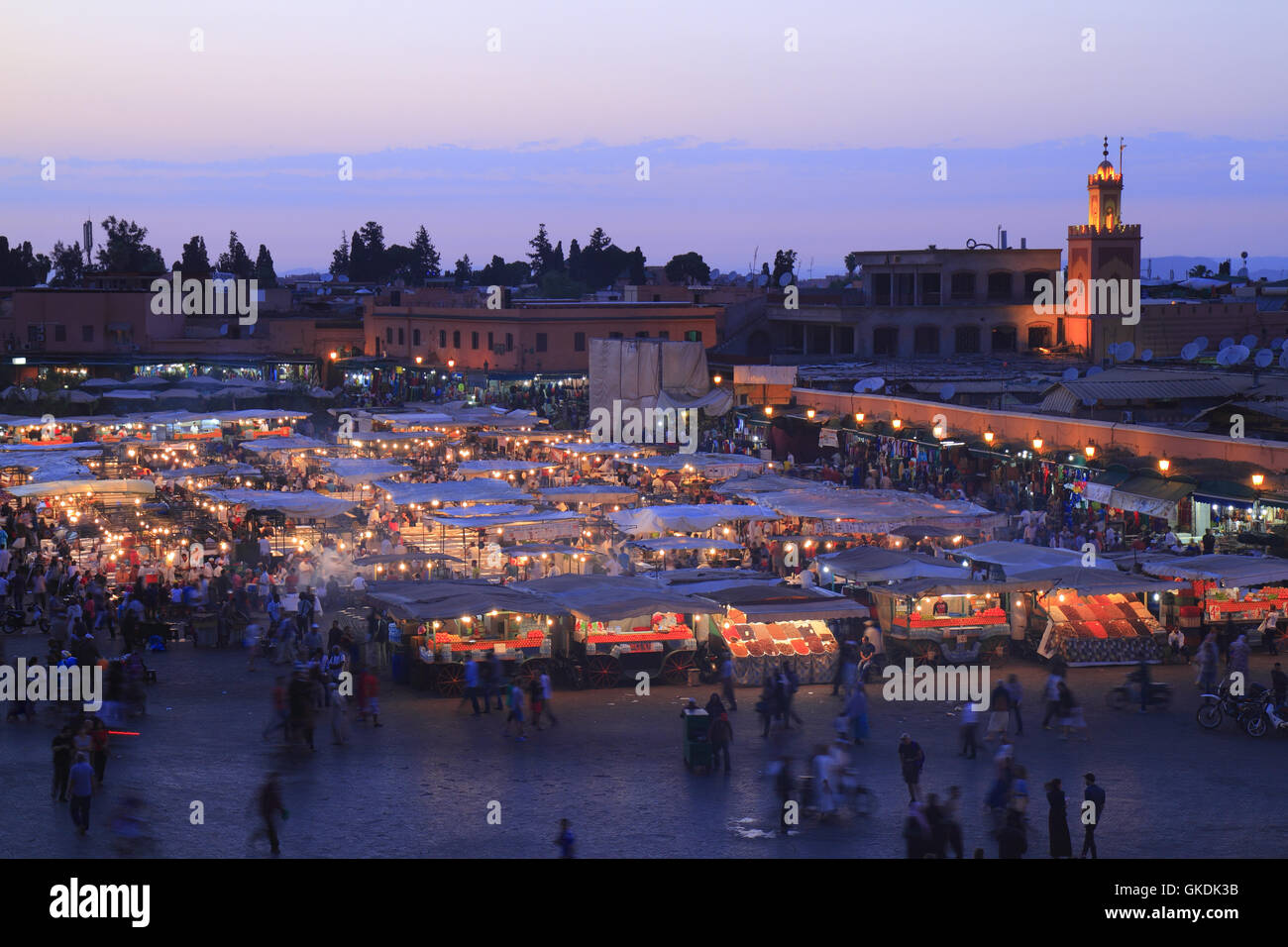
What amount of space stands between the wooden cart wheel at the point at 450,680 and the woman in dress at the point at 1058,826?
27.0 feet

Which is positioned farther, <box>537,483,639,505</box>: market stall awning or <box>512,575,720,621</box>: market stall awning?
<box>537,483,639,505</box>: market stall awning

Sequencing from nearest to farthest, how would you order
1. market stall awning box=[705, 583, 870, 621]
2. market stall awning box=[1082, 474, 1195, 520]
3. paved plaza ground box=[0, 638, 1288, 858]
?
paved plaza ground box=[0, 638, 1288, 858]
market stall awning box=[705, 583, 870, 621]
market stall awning box=[1082, 474, 1195, 520]

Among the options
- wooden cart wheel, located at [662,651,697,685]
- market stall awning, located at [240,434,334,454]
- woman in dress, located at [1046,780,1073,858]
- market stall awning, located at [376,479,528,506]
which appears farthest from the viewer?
market stall awning, located at [240,434,334,454]

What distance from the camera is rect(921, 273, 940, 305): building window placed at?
5925 centimetres

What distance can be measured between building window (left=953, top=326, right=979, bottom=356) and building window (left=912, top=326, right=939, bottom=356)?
2.42 feet

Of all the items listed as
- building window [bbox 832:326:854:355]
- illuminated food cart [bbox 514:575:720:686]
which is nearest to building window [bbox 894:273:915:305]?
building window [bbox 832:326:854:355]

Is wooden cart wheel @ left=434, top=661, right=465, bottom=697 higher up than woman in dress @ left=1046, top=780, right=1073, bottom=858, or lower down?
lower down

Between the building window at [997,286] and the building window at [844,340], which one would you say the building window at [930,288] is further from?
the building window at [844,340]

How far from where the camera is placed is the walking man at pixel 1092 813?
1209 cm

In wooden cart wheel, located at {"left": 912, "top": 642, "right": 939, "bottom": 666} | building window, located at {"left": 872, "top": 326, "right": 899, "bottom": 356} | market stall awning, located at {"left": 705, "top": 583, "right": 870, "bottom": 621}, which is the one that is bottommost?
wooden cart wheel, located at {"left": 912, "top": 642, "right": 939, "bottom": 666}

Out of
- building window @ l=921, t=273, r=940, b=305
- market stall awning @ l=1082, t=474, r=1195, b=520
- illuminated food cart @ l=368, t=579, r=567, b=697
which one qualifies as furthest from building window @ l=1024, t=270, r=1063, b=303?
illuminated food cart @ l=368, t=579, r=567, b=697

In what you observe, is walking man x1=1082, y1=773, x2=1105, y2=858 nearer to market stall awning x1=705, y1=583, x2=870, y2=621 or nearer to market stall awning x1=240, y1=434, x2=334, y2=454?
market stall awning x1=705, y1=583, x2=870, y2=621

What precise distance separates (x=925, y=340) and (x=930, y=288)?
2.36m
